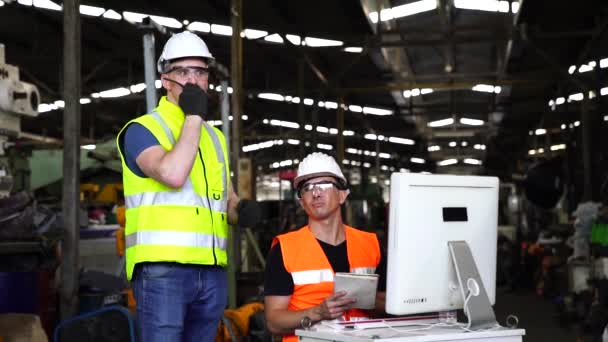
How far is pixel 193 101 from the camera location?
2.46 metres

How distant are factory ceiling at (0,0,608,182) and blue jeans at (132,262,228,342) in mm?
4238

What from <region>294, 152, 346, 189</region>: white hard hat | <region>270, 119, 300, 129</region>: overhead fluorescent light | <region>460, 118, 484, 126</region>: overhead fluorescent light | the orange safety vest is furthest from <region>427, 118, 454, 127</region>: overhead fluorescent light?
the orange safety vest

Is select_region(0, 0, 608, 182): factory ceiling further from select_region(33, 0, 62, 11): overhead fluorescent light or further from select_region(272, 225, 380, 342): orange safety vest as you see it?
select_region(272, 225, 380, 342): orange safety vest

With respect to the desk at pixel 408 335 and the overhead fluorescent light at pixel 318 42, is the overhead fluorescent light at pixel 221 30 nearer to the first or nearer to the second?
the overhead fluorescent light at pixel 318 42

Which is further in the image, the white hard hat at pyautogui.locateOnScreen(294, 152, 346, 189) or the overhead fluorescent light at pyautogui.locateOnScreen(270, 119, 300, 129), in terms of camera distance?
the overhead fluorescent light at pyautogui.locateOnScreen(270, 119, 300, 129)

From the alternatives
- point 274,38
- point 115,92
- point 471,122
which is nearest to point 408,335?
point 274,38

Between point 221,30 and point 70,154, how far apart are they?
23.1 ft

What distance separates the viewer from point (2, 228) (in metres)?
4.43

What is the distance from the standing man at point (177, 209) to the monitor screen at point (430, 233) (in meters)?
0.59

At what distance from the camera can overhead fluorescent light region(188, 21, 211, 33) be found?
36.7ft

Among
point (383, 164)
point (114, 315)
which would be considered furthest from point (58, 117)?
point (114, 315)

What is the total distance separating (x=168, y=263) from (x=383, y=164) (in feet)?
87.4

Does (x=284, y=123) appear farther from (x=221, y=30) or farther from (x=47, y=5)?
(x=47, y=5)

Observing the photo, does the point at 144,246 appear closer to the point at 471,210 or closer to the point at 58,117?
the point at 471,210
